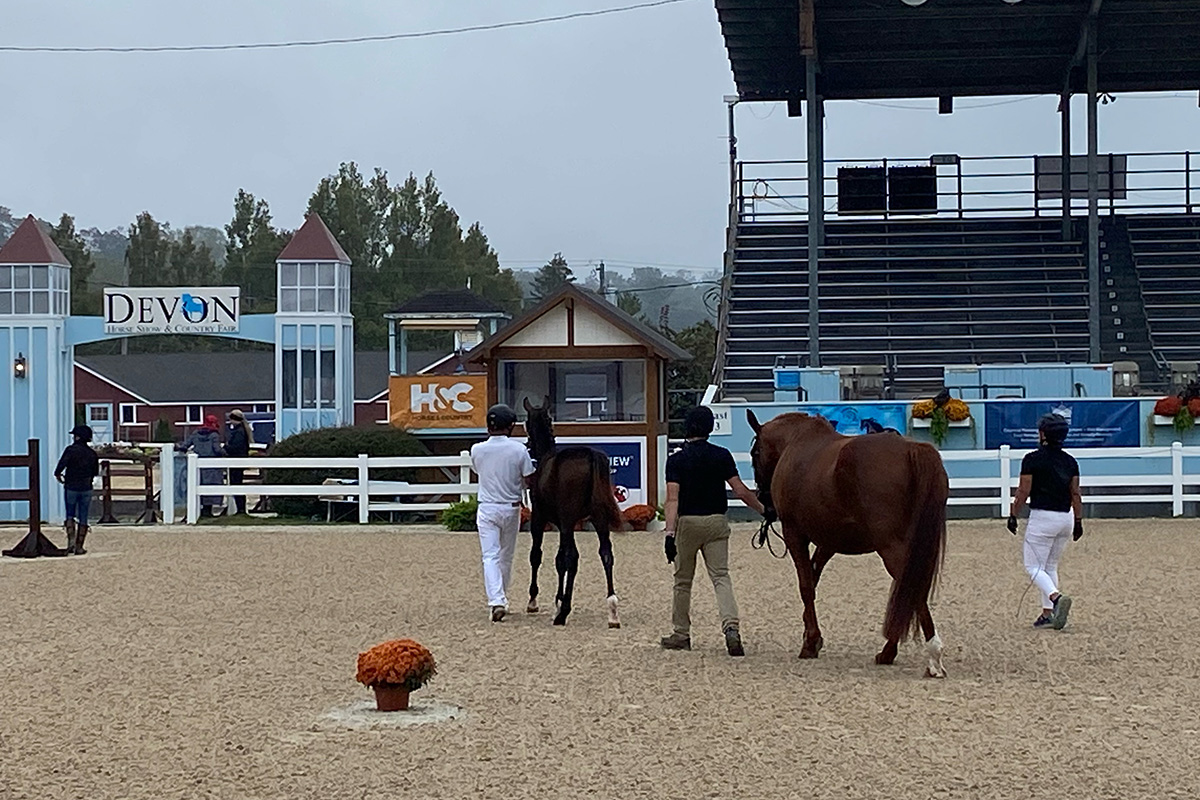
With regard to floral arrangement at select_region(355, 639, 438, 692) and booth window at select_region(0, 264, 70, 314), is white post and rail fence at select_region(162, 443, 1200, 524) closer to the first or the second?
booth window at select_region(0, 264, 70, 314)

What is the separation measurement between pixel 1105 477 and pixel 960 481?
212 cm

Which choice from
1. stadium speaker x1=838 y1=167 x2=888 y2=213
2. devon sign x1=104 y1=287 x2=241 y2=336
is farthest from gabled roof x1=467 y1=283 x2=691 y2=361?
stadium speaker x1=838 y1=167 x2=888 y2=213

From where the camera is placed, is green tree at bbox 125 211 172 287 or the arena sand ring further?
green tree at bbox 125 211 172 287

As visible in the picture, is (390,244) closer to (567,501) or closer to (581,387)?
(581,387)

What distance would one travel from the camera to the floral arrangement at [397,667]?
9555mm

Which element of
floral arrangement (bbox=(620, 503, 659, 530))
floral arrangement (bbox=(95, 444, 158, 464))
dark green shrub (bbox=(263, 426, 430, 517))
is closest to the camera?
floral arrangement (bbox=(620, 503, 659, 530))

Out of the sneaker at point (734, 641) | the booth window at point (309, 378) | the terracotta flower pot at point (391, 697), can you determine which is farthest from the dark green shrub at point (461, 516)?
the terracotta flower pot at point (391, 697)

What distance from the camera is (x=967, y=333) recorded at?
36438mm

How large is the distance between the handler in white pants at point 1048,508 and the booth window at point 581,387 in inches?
505

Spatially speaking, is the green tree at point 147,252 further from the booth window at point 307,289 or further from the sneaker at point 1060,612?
the sneaker at point 1060,612

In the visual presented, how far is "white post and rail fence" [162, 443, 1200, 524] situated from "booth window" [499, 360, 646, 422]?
1.43 meters

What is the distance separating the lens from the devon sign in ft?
92.4

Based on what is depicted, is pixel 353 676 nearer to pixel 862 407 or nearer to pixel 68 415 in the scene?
pixel 862 407

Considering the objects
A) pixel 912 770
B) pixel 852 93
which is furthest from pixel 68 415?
pixel 912 770
